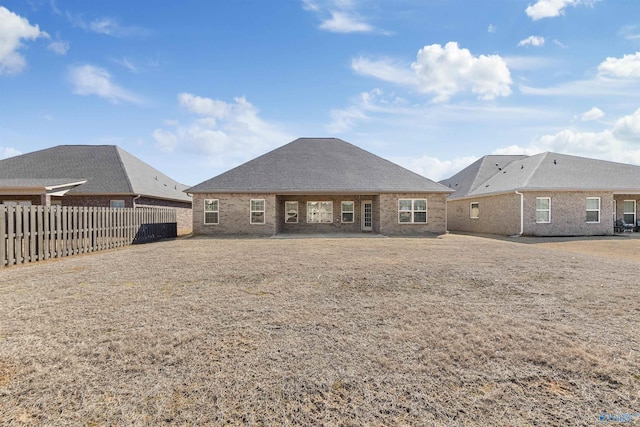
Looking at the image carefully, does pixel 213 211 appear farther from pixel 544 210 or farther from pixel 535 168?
pixel 535 168

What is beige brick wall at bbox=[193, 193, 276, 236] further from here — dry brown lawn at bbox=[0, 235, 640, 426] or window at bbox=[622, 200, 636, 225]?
window at bbox=[622, 200, 636, 225]

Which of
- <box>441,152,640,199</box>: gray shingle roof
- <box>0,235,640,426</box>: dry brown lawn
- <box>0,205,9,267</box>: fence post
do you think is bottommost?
<box>0,235,640,426</box>: dry brown lawn

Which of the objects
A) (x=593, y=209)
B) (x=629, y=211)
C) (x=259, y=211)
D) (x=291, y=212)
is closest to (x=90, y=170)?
(x=259, y=211)

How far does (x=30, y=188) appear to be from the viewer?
60.8 ft

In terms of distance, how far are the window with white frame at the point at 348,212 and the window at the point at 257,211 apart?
5.46 meters

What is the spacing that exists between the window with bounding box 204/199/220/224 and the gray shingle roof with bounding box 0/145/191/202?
5.49 metres

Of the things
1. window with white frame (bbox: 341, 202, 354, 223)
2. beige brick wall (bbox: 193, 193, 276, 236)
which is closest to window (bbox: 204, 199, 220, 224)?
beige brick wall (bbox: 193, 193, 276, 236)

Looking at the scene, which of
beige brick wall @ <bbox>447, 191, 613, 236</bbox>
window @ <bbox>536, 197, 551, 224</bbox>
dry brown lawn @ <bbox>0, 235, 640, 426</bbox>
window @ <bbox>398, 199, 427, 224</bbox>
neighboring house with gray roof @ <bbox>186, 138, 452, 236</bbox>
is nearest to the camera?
dry brown lawn @ <bbox>0, 235, 640, 426</bbox>

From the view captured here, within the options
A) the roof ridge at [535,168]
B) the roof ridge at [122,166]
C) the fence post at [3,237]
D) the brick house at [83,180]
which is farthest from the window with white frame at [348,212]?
the fence post at [3,237]

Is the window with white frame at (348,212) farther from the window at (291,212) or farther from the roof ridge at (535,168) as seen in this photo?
the roof ridge at (535,168)

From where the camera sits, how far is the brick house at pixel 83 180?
19.8 m

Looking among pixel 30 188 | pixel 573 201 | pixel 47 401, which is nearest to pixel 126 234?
pixel 30 188

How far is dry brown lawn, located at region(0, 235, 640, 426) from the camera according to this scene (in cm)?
274

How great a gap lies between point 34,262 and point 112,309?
727 cm
